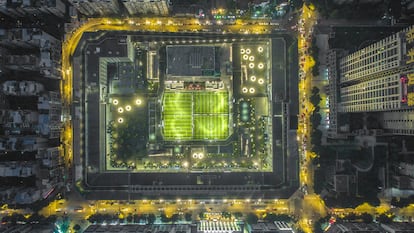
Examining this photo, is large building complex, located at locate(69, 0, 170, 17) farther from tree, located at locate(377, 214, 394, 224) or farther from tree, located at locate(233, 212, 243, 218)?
tree, located at locate(377, 214, 394, 224)

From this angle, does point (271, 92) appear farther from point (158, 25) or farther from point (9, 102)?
point (9, 102)

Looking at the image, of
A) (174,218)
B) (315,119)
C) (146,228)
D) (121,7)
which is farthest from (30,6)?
(315,119)

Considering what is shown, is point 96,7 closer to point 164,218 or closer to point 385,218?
point 164,218

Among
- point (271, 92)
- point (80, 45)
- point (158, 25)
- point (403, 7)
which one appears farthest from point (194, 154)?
point (403, 7)

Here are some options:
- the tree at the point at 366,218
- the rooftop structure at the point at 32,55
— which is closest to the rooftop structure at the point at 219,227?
the tree at the point at 366,218

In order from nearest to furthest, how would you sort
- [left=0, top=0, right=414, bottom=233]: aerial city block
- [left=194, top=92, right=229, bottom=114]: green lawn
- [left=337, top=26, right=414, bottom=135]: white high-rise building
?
1. [left=337, top=26, right=414, bottom=135]: white high-rise building
2. [left=0, top=0, right=414, bottom=233]: aerial city block
3. [left=194, top=92, right=229, bottom=114]: green lawn

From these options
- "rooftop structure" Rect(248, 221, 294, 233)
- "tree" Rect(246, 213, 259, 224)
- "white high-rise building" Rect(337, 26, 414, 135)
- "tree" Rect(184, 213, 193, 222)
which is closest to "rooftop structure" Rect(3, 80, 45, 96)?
"tree" Rect(184, 213, 193, 222)

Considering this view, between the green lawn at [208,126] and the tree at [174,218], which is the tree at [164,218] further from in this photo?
the green lawn at [208,126]
